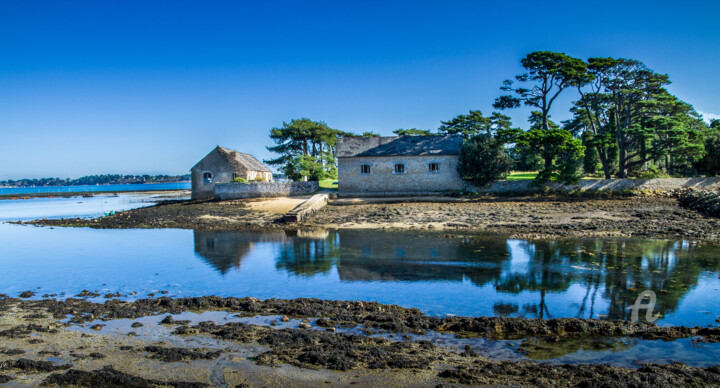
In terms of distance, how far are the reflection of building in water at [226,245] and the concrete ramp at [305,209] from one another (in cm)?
300

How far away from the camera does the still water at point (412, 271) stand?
9.68 m

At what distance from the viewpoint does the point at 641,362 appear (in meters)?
6.33

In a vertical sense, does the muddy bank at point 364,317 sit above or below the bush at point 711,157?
below

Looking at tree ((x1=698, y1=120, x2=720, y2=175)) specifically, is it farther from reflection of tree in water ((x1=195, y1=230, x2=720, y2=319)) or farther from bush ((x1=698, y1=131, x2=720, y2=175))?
reflection of tree in water ((x1=195, y1=230, x2=720, y2=319))

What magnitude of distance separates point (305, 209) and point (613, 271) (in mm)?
17218

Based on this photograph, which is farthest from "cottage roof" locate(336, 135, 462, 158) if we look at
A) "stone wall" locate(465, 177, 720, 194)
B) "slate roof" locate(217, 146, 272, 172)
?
"slate roof" locate(217, 146, 272, 172)

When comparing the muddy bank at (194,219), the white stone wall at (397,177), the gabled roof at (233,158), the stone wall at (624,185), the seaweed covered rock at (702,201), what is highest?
the gabled roof at (233,158)

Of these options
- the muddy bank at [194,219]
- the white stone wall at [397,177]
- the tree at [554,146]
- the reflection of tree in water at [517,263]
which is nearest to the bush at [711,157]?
the tree at [554,146]

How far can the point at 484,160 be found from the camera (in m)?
30.8

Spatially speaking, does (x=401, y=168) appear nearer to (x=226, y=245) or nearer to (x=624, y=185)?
(x=624, y=185)

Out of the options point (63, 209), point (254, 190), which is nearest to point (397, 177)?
point (254, 190)

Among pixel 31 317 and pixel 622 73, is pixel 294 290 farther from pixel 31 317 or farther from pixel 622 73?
pixel 622 73

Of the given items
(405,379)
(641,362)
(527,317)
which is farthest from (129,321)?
(641,362)

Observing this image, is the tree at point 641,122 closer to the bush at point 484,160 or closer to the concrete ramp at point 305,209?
the bush at point 484,160
